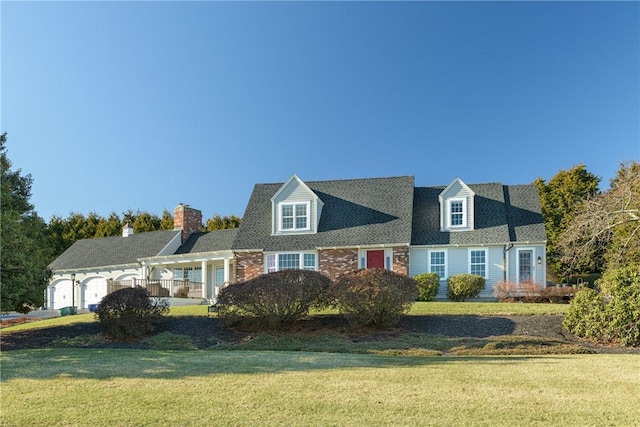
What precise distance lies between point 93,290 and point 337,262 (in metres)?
17.1

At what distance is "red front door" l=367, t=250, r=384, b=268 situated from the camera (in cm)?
2720

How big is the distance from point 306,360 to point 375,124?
12562mm

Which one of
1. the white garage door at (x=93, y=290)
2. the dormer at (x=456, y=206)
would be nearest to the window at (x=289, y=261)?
the dormer at (x=456, y=206)

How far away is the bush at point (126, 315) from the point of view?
56.3ft

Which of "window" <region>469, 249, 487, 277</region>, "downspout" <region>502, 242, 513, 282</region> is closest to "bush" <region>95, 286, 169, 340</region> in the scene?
"window" <region>469, 249, 487, 277</region>

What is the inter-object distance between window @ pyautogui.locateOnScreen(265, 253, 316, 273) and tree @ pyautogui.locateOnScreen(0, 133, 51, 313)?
11.1 meters

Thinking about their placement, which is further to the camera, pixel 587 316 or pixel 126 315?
pixel 126 315

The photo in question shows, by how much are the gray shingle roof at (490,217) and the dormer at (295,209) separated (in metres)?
5.29

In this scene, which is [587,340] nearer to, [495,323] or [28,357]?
[495,323]

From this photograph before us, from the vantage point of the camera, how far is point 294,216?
2912 cm

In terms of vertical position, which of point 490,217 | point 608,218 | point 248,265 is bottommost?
point 248,265

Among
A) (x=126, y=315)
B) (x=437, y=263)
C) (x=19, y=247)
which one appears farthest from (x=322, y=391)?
(x=437, y=263)

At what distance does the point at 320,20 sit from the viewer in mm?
18172

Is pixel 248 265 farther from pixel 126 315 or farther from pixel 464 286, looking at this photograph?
pixel 126 315
